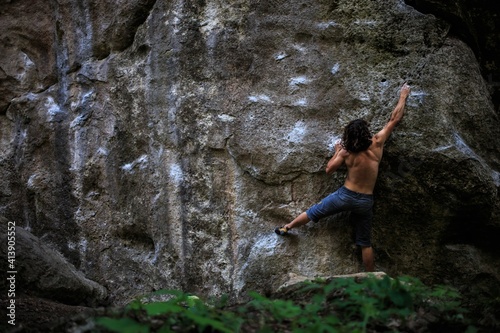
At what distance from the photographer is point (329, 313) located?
2.66 metres

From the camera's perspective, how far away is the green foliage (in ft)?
7.45

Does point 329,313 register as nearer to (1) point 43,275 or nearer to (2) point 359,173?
(2) point 359,173

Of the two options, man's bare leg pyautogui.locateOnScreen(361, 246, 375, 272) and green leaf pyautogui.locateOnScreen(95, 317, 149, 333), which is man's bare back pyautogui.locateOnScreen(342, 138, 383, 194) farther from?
green leaf pyautogui.locateOnScreen(95, 317, 149, 333)

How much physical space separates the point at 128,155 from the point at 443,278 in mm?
3277

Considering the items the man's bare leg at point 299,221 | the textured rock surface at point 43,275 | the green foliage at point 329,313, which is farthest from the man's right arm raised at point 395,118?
the textured rock surface at point 43,275

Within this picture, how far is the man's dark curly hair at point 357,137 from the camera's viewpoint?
427 cm

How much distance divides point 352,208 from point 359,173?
0.30m

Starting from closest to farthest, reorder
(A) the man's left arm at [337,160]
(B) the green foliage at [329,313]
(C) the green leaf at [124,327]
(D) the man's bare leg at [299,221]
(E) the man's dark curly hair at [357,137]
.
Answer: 1. (C) the green leaf at [124,327]
2. (B) the green foliage at [329,313]
3. (E) the man's dark curly hair at [357,137]
4. (A) the man's left arm at [337,160]
5. (D) the man's bare leg at [299,221]

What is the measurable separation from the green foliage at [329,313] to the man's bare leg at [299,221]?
4.99 feet

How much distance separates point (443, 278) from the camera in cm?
452

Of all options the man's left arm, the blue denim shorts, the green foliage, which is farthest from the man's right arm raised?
the green foliage

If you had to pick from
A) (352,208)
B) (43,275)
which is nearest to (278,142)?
(352,208)

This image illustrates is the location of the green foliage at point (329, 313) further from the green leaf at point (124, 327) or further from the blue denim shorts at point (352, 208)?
the blue denim shorts at point (352, 208)

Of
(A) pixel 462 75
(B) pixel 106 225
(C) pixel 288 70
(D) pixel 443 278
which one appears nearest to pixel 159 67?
(C) pixel 288 70
